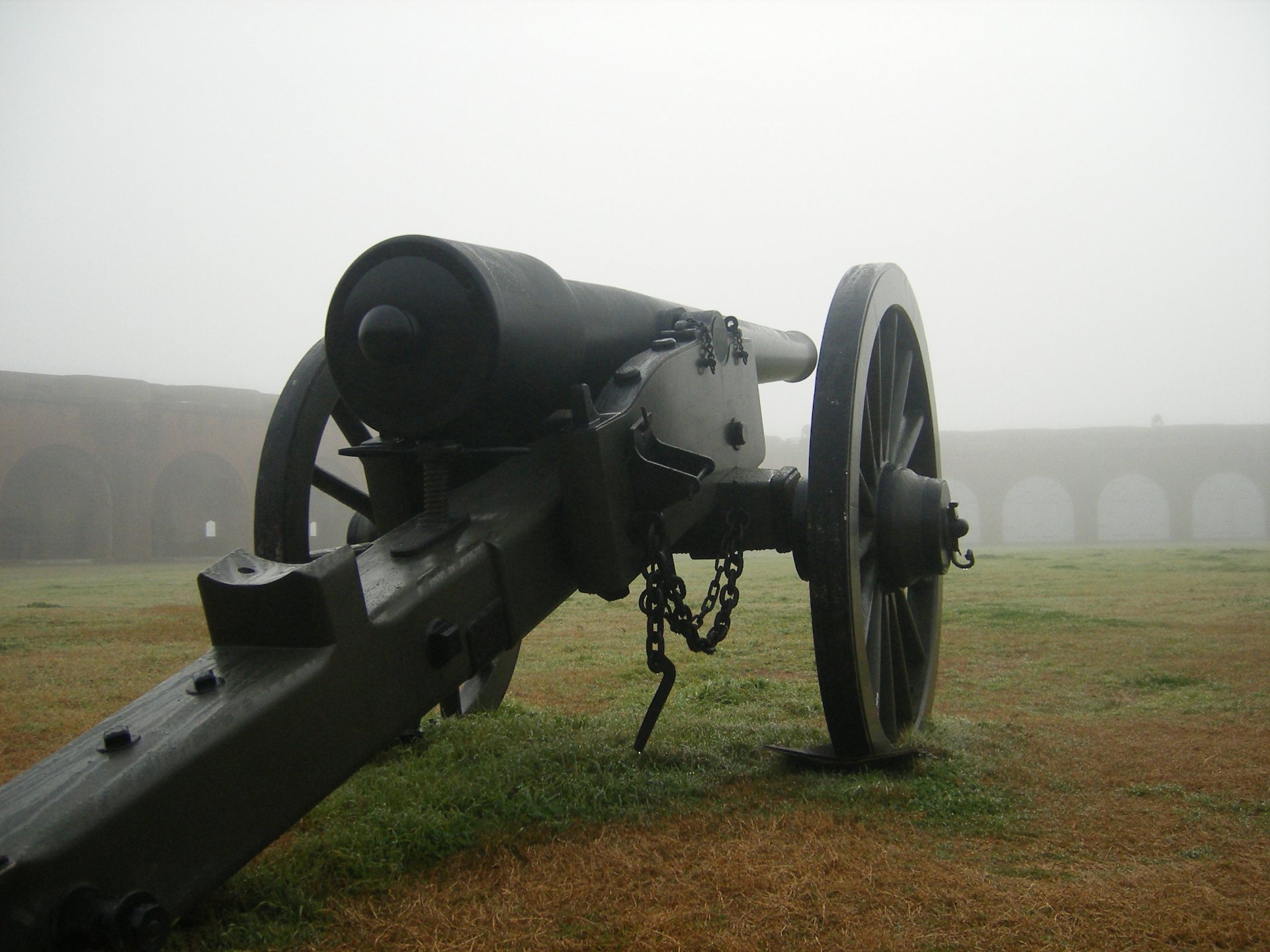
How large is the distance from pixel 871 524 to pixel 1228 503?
45.1 m

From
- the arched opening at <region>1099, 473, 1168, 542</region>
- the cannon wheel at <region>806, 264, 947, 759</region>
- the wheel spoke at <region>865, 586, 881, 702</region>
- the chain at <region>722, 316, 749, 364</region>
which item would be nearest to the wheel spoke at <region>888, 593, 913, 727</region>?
the cannon wheel at <region>806, 264, 947, 759</region>

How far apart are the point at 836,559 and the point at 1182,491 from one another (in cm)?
4432

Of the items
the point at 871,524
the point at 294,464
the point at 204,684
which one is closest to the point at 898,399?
the point at 871,524

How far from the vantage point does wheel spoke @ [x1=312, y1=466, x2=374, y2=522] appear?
3977 mm

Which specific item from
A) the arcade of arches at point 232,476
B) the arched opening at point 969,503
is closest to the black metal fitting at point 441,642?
the arcade of arches at point 232,476

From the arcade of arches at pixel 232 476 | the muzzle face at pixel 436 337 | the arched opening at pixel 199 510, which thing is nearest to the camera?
the muzzle face at pixel 436 337

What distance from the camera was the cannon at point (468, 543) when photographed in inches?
69.1

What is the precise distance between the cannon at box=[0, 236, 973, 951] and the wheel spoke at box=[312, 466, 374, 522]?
0.8 inches

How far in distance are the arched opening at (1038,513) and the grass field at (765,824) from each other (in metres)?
39.9

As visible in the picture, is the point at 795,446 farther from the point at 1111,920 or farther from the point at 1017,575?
the point at 1111,920

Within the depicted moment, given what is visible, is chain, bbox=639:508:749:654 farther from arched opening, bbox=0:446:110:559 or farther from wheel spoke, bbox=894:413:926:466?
arched opening, bbox=0:446:110:559

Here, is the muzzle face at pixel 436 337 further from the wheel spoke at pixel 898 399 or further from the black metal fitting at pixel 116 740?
the wheel spoke at pixel 898 399

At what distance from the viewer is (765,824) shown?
2842 millimetres

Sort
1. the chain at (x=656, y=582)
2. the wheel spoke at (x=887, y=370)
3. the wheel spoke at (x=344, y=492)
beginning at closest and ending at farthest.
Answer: the chain at (x=656, y=582) → the wheel spoke at (x=887, y=370) → the wheel spoke at (x=344, y=492)
